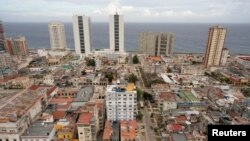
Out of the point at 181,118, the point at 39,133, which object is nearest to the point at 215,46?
the point at 181,118

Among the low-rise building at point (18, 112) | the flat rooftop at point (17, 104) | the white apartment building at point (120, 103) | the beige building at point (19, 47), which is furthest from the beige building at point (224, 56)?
the beige building at point (19, 47)

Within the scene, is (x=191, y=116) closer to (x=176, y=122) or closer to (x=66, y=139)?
(x=176, y=122)

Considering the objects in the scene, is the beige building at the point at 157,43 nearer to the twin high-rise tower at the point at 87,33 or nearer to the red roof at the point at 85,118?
the twin high-rise tower at the point at 87,33

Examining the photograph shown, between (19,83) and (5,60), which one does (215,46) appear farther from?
(5,60)

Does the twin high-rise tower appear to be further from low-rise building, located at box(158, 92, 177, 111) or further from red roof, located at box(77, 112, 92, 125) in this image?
red roof, located at box(77, 112, 92, 125)

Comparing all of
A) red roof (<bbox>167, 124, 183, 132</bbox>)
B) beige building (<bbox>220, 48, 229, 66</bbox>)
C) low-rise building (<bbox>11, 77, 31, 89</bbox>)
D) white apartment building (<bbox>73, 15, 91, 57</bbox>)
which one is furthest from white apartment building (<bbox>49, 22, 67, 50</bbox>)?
red roof (<bbox>167, 124, 183, 132</bbox>)
